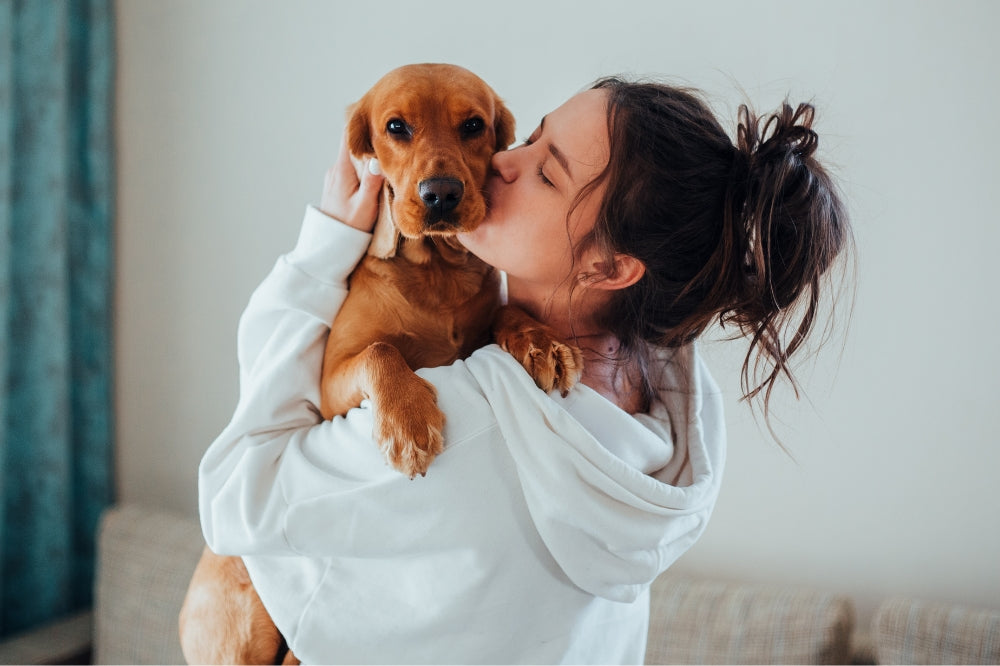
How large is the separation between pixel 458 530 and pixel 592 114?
1.91 feet

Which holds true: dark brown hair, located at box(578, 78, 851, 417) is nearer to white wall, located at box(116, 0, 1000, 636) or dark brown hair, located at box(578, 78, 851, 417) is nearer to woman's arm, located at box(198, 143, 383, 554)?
woman's arm, located at box(198, 143, 383, 554)

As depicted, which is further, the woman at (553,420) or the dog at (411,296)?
the dog at (411,296)

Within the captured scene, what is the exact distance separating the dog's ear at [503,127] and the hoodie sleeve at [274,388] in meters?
0.28

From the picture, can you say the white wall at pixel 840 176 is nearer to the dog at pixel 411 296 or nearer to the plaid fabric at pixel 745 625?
the plaid fabric at pixel 745 625

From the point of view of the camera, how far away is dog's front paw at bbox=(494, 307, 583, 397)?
1.10 meters

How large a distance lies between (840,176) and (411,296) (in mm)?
1180

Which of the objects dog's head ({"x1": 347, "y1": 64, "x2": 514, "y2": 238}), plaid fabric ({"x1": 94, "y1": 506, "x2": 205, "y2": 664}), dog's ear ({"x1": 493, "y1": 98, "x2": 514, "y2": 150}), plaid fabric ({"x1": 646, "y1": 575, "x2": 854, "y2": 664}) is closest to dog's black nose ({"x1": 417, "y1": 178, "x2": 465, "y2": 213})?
dog's head ({"x1": 347, "y1": 64, "x2": 514, "y2": 238})

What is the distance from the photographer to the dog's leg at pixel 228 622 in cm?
130

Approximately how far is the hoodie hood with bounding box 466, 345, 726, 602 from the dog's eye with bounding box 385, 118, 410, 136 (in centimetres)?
37

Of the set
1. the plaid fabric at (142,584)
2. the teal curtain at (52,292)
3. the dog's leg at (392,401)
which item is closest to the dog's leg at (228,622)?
the dog's leg at (392,401)

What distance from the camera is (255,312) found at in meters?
1.21

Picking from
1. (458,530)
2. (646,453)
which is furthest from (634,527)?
(458,530)

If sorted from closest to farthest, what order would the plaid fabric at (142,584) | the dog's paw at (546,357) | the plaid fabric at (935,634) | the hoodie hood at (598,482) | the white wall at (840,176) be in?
the hoodie hood at (598,482) → the dog's paw at (546,357) → the plaid fabric at (935,634) → the white wall at (840,176) → the plaid fabric at (142,584)

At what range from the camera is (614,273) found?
1151 mm
